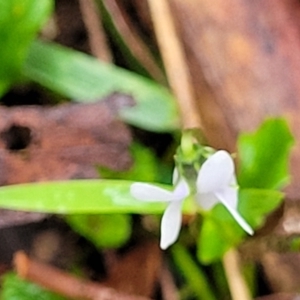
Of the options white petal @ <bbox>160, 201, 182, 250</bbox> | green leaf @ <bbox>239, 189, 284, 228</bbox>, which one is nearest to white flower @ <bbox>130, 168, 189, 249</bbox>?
white petal @ <bbox>160, 201, 182, 250</bbox>

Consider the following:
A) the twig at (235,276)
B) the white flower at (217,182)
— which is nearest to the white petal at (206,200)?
the white flower at (217,182)

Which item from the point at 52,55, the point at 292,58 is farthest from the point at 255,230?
the point at 52,55

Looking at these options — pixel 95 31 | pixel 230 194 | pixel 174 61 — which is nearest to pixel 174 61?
pixel 174 61

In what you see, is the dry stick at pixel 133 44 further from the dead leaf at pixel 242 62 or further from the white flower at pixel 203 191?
the white flower at pixel 203 191

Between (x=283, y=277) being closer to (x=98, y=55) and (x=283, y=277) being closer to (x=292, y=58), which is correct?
(x=292, y=58)

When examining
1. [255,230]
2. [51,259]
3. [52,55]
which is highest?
[52,55]

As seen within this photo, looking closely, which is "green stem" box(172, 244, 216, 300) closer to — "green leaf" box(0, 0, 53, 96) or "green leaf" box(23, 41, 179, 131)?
"green leaf" box(23, 41, 179, 131)

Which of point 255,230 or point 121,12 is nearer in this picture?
point 255,230
